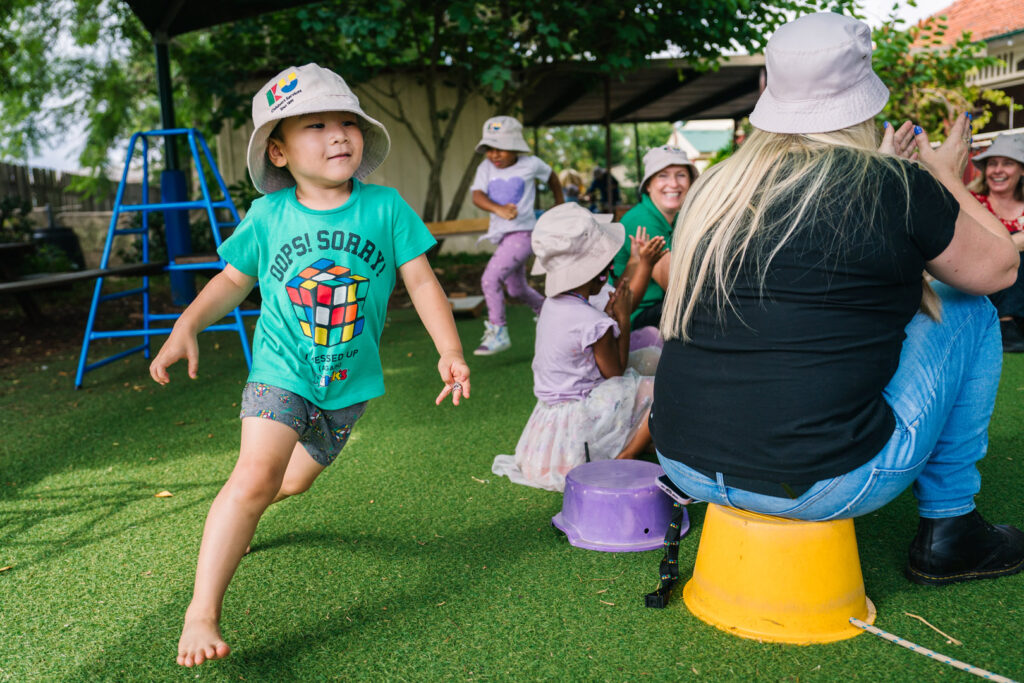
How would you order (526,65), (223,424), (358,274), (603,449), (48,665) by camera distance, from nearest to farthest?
(48,665) → (358,274) → (603,449) → (223,424) → (526,65)

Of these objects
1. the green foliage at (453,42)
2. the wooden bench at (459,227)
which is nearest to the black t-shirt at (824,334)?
the wooden bench at (459,227)

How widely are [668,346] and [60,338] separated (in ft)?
22.7

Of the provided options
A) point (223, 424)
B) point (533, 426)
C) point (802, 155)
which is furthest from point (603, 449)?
point (223, 424)

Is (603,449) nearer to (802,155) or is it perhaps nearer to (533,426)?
(533,426)

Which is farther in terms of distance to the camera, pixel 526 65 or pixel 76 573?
pixel 526 65

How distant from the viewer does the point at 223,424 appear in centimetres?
444

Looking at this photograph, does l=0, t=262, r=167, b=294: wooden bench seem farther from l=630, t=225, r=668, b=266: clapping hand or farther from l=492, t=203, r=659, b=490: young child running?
l=630, t=225, r=668, b=266: clapping hand

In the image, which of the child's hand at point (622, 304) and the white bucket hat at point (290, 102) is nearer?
the white bucket hat at point (290, 102)

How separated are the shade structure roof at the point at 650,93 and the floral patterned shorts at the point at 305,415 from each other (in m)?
8.75

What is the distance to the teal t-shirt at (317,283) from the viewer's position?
2.34 meters

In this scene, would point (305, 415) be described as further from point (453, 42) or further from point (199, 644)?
point (453, 42)

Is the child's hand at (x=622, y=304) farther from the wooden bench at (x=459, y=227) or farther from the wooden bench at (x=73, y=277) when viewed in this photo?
the wooden bench at (x=459, y=227)

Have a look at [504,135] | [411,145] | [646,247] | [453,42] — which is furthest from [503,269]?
[411,145]

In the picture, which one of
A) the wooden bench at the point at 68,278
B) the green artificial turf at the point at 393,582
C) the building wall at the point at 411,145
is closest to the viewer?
the green artificial turf at the point at 393,582
